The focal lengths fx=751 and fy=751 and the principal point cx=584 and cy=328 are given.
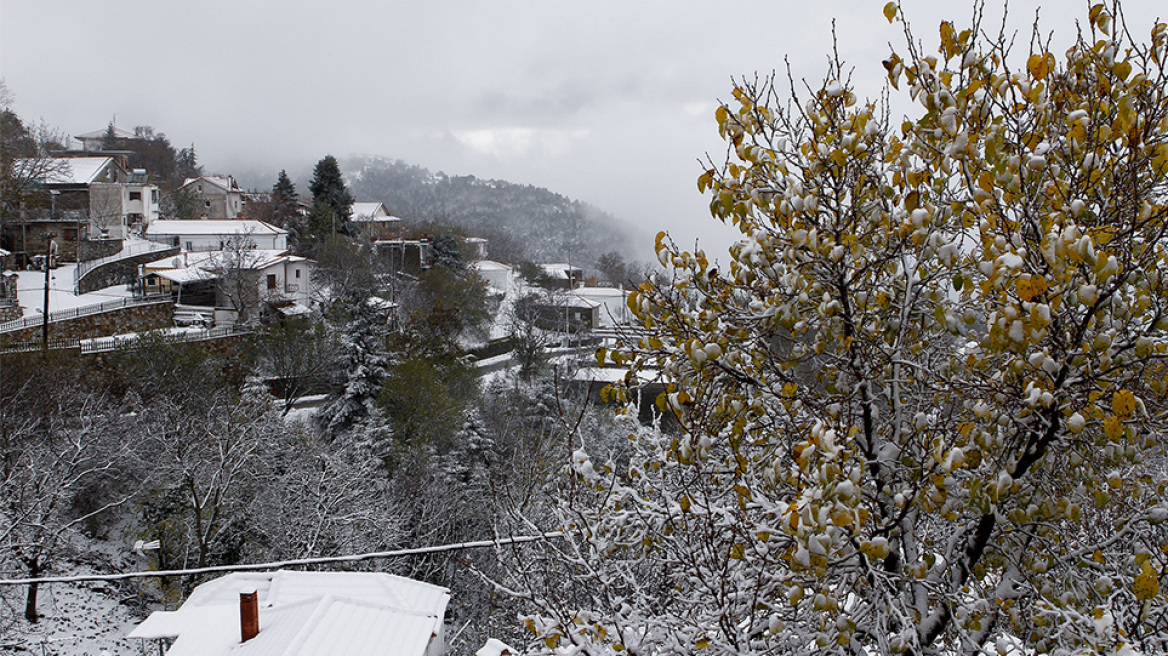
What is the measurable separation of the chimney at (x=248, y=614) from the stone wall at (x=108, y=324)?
15.0m

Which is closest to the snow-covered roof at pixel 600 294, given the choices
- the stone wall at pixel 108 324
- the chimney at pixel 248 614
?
the stone wall at pixel 108 324

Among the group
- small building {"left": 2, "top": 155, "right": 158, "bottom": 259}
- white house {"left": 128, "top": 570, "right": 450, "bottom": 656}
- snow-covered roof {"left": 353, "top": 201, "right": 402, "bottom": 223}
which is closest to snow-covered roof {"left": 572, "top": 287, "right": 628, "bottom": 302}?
snow-covered roof {"left": 353, "top": 201, "right": 402, "bottom": 223}

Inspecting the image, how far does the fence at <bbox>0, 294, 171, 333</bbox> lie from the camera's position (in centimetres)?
2125

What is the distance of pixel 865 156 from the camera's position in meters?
2.73

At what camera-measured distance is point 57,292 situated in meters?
26.0

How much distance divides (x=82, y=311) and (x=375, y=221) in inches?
1077

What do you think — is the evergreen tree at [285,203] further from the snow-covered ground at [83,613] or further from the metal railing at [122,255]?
the snow-covered ground at [83,613]

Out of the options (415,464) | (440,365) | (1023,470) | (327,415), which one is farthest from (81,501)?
(1023,470)

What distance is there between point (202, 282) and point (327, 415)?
11932 millimetres

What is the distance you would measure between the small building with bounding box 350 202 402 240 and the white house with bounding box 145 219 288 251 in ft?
15.0

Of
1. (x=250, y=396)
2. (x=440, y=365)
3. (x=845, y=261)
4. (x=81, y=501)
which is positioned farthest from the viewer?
(x=440, y=365)

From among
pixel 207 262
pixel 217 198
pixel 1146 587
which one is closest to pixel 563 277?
pixel 207 262

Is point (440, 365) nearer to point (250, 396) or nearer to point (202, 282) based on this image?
point (250, 396)

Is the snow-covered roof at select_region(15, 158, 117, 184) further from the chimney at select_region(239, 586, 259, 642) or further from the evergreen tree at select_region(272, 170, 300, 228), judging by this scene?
the chimney at select_region(239, 586, 259, 642)
